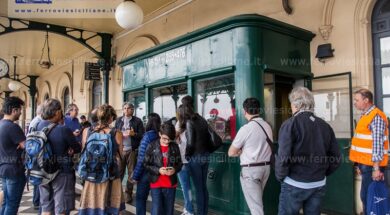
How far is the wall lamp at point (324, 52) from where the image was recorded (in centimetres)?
387

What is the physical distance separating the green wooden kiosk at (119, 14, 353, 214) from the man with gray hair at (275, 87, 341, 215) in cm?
127

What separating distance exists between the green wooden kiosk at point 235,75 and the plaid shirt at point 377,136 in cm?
90

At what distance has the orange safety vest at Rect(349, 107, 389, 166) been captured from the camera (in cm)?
300

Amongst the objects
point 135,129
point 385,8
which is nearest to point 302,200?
point 385,8

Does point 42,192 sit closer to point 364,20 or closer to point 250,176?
point 250,176

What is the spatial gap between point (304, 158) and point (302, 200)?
333 millimetres

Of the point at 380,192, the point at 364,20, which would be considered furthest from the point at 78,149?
the point at 364,20

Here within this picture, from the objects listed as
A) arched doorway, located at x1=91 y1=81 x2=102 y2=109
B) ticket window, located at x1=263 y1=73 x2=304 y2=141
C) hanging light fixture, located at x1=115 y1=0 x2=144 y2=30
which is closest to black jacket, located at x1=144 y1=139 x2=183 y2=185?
ticket window, located at x1=263 y1=73 x2=304 y2=141

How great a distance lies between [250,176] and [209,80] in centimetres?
167

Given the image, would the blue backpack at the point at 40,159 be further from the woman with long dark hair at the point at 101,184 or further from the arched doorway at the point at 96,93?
the arched doorway at the point at 96,93

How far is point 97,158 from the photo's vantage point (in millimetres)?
2971

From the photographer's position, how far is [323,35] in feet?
13.0

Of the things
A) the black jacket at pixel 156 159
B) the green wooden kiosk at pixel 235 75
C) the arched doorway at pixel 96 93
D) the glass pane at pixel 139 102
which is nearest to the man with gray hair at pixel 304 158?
the black jacket at pixel 156 159

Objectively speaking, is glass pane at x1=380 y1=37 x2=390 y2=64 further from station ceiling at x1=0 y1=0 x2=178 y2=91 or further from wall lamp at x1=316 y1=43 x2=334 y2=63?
station ceiling at x1=0 y1=0 x2=178 y2=91
